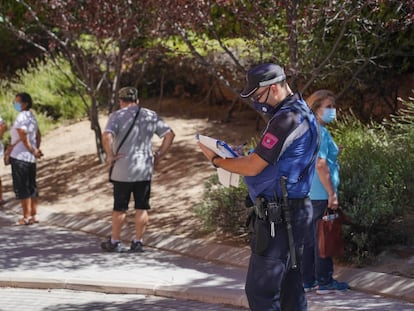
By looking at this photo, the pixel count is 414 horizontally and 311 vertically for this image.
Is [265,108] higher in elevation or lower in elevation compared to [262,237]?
higher

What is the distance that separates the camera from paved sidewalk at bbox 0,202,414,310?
7734mm

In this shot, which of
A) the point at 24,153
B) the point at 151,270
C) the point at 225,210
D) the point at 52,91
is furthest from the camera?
the point at 52,91

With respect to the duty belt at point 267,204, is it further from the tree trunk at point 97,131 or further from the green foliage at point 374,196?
the tree trunk at point 97,131

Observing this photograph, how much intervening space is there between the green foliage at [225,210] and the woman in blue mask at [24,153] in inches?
102

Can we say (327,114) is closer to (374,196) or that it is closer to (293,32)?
(374,196)

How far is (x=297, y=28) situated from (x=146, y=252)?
2.85 meters

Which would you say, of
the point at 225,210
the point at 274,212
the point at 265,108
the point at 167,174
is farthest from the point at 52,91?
the point at 274,212

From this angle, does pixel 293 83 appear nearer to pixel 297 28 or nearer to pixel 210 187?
pixel 297 28

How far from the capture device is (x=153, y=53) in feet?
43.0

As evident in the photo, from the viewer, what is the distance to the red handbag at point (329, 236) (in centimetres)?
772

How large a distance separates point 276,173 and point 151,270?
346 centimetres

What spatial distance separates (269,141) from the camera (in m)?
5.71

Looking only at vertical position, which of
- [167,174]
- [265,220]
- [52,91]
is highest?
[52,91]

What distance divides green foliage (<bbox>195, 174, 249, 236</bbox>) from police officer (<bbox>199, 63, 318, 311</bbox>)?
12.2ft
